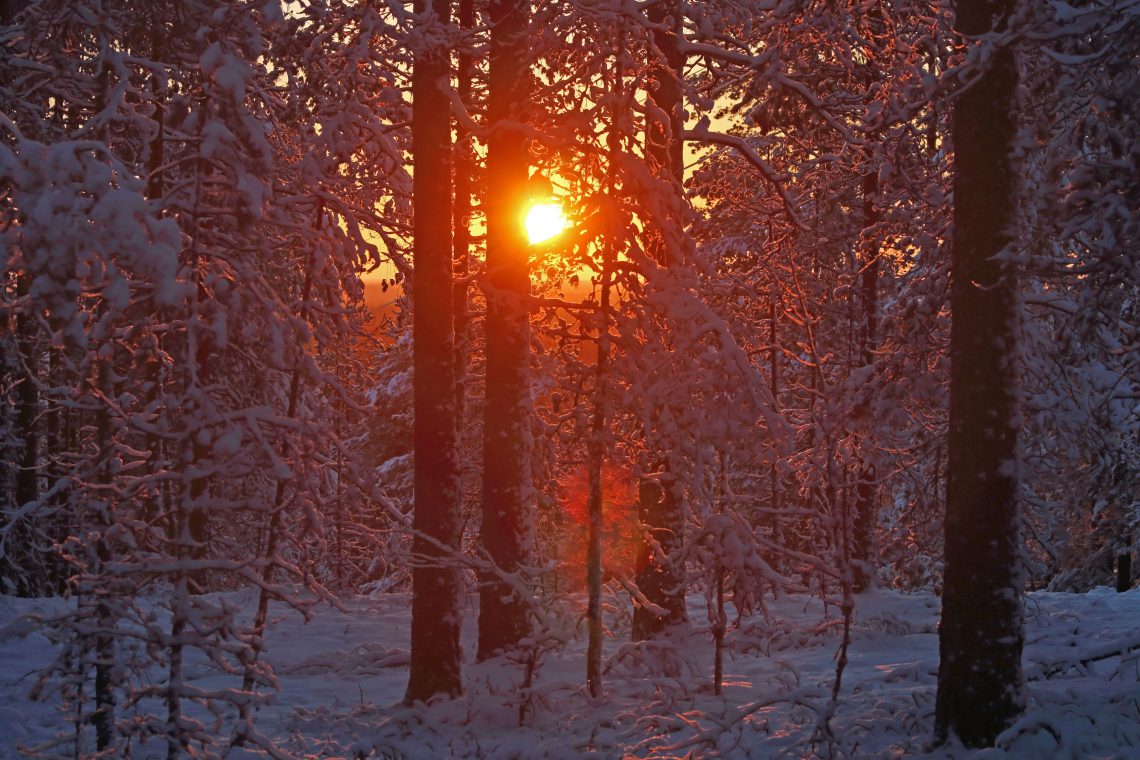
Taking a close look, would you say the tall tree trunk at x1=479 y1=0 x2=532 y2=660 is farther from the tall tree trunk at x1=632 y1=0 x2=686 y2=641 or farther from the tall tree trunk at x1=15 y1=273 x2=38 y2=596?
the tall tree trunk at x1=15 y1=273 x2=38 y2=596

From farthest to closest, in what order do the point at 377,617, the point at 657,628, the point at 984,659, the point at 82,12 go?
1. the point at 377,617
2. the point at 657,628
3. the point at 82,12
4. the point at 984,659

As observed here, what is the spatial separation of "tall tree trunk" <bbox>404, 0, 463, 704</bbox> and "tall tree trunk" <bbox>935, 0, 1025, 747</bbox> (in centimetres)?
487

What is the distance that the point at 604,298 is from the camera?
9.53m

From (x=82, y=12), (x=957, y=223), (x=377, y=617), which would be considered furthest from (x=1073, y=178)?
(x=377, y=617)

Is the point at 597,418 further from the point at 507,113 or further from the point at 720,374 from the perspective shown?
the point at 507,113

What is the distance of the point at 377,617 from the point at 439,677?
6.76m

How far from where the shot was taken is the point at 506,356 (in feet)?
36.1

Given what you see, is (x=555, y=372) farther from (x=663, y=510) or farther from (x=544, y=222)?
(x=544, y=222)

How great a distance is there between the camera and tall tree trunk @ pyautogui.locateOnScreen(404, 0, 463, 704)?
9711 millimetres

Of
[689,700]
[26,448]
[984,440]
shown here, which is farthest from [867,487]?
[26,448]

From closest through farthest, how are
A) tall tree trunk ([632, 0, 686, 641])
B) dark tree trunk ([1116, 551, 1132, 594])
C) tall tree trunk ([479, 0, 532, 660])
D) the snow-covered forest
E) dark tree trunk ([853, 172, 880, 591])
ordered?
the snow-covered forest, tall tree trunk ([479, 0, 532, 660]), tall tree trunk ([632, 0, 686, 641]), dark tree trunk ([853, 172, 880, 591]), dark tree trunk ([1116, 551, 1132, 594])

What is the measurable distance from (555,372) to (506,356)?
4.72 metres

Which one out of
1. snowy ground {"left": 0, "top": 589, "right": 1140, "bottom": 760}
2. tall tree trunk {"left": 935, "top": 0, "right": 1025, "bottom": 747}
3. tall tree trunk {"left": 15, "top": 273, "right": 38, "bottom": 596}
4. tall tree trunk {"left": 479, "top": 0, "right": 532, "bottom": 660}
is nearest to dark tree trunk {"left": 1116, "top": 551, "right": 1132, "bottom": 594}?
snowy ground {"left": 0, "top": 589, "right": 1140, "bottom": 760}

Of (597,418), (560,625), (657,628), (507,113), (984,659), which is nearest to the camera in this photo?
(984,659)
